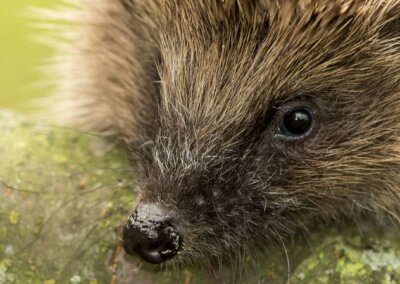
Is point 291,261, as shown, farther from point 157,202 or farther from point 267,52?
point 267,52

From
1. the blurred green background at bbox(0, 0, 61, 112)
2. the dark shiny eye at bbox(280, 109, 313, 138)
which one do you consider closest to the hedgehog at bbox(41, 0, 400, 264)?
the dark shiny eye at bbox(280, 109, 313, 138)

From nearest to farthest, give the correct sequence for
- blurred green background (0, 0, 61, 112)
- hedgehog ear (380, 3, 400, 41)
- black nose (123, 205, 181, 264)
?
black nose (123, 205, 181, 264) → hedgehog ear (380, 3, 400, 41) → blurred green background (0, 0, 61, 112)

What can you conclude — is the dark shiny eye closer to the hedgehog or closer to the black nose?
the hedgehog

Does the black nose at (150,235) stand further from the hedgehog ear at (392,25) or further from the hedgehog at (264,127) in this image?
the hedgehog ear at (392,25)

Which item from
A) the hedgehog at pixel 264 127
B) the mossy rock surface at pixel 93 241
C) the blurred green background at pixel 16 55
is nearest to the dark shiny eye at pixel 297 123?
the hedgehog at pixel 264 127

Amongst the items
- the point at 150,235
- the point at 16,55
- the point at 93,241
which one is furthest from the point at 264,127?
the point at 16,55

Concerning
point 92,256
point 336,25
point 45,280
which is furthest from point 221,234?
point 336,25
